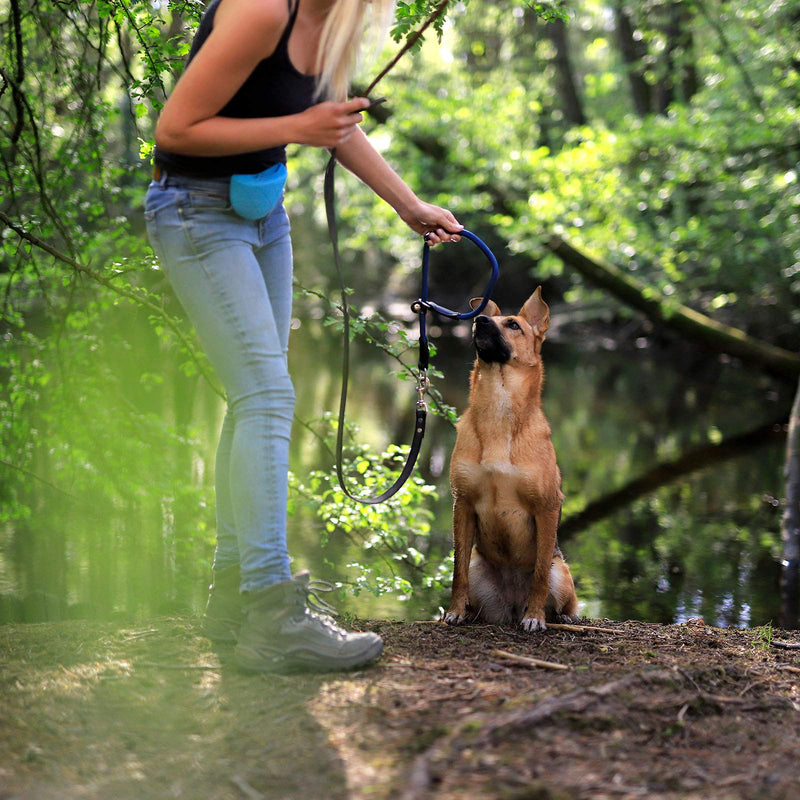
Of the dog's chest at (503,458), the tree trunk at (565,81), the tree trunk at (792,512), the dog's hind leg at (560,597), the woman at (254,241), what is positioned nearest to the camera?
the woman at (254,241)

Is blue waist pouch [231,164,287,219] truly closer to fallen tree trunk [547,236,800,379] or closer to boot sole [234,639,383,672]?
boot sole [234,639,383,672]

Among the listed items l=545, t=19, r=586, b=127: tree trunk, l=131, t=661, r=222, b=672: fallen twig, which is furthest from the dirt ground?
l=545, t=19, r=586, b=127: tree trunk

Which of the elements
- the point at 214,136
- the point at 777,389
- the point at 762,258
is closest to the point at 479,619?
the point at 214,136

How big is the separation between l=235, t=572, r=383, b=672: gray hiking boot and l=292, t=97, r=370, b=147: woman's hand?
1405mm

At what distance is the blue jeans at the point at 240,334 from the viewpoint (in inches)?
110

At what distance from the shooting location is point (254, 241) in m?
2.92

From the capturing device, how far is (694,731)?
2.54 meters

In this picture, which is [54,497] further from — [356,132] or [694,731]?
[694,731]

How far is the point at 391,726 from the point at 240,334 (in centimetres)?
126

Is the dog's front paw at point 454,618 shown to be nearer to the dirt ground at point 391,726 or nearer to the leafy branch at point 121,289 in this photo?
the dirt ground at point 391,726

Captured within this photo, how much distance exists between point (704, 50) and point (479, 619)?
1683cm

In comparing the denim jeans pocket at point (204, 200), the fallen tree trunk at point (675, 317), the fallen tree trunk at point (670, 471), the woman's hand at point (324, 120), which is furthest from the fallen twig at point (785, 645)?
the fallen tree trunk at point (675, 317)

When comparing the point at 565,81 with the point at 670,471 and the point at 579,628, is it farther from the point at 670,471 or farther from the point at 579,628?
the point at 579,628

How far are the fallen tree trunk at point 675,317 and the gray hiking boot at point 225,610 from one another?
38.5ft
